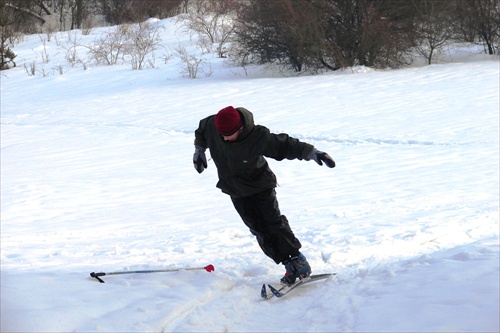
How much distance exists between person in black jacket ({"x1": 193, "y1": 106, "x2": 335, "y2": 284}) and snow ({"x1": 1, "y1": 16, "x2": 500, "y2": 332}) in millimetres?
338

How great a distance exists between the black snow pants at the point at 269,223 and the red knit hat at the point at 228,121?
58 cm

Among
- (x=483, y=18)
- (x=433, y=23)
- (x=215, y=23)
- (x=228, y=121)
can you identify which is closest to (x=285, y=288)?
(x=228, y=121)

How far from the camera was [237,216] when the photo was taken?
31.0ft

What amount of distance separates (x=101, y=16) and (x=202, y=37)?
1214cm

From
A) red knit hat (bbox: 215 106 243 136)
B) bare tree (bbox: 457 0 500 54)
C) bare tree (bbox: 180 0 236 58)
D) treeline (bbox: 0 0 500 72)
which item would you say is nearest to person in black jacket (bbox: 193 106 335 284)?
red knit hat (bbox: 215 106 243 136)

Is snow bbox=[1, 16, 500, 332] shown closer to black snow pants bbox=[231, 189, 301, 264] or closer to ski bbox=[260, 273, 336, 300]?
ski bbox=[260, 273, 336, 300]

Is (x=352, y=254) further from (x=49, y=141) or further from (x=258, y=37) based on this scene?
(x=258, y=37)

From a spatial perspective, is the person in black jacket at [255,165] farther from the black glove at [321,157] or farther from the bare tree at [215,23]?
the bare tree at [215,23]

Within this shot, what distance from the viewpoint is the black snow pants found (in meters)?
5.77

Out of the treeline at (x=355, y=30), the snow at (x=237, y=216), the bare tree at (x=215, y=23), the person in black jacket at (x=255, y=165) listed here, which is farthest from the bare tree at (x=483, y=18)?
the person in black jacket at (x=255, y=165)

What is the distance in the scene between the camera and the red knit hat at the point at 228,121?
5438 millimetres

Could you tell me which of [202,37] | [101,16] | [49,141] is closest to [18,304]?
[49,141]

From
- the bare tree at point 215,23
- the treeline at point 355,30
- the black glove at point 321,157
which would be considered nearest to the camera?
the black glove at point 321,157

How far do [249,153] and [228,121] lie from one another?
12.5 inches
